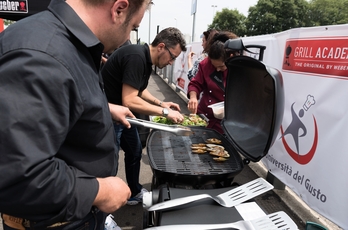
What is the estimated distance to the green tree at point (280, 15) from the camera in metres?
44.7

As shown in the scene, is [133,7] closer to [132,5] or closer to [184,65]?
[132,5]

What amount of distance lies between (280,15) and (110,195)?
52.0m

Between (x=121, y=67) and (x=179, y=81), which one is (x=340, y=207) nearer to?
(x=121, y=67)

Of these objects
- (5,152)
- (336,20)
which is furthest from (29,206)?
(336,20)

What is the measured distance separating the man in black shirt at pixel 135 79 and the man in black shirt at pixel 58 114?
113 cm

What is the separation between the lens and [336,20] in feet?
147

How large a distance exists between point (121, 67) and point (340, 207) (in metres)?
2.28

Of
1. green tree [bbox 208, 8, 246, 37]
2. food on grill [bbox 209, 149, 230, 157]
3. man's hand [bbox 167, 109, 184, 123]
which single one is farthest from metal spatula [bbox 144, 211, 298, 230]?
green tree [bbox 208, 8, 246, 37]

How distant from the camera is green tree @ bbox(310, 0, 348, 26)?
149 ft

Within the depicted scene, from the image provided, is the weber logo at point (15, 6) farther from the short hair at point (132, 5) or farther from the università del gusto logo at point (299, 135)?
the università del gusto logo at point (299, 135)

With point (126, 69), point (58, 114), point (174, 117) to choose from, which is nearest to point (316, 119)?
point (174, 117)

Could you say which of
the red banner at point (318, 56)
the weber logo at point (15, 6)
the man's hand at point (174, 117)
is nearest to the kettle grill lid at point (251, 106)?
the man's hand at point (174, 117)

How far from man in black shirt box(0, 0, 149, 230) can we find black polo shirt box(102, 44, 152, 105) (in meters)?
1.11

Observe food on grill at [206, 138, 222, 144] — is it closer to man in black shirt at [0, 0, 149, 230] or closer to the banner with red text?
man in black shirt at [0, 0, 149, 230]
